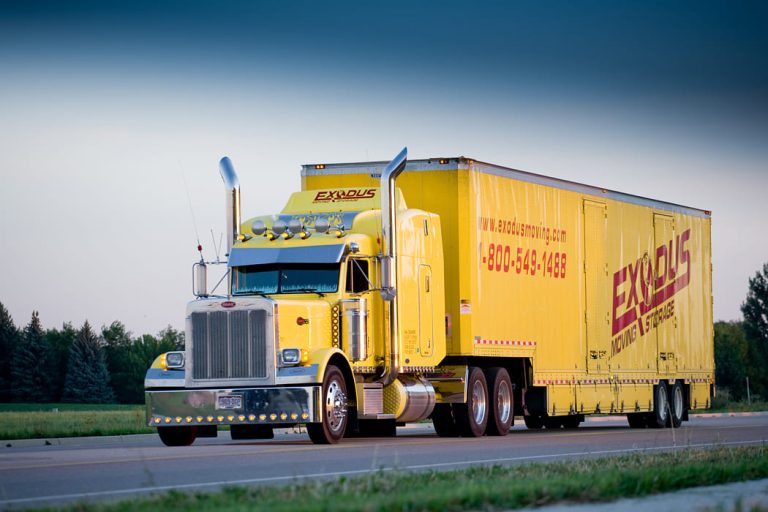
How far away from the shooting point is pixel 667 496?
12.3 m

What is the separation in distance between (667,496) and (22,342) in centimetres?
12917

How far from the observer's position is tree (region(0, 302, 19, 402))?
136 meters

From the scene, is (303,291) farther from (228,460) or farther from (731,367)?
(731,367)

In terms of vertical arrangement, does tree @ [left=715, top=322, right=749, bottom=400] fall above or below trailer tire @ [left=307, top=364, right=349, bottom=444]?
above

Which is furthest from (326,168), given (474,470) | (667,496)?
(667,496)

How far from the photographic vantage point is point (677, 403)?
34.5m

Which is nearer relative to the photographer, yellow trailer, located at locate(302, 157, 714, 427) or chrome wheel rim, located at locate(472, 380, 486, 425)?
yellow trailer, located at locate(302, 157, 714, 427)

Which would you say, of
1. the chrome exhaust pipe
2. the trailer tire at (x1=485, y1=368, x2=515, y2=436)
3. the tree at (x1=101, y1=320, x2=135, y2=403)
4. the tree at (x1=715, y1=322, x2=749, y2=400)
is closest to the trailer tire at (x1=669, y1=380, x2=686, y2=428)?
the trailer tire at (x1=485, y1=368, x2=515, y2=436)

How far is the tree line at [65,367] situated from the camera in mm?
136625

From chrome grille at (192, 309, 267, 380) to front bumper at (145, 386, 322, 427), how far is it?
0.96ft

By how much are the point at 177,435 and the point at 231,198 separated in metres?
4.44

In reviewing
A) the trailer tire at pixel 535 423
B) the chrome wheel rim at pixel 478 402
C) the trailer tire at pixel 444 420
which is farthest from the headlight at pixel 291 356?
the trailer tire at pixel 535 423

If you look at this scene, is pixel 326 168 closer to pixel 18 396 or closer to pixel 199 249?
pixel 199 249

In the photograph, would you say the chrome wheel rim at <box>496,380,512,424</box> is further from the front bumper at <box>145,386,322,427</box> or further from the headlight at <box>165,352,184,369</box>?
the headlight at <box>165,352,184,369</box>
